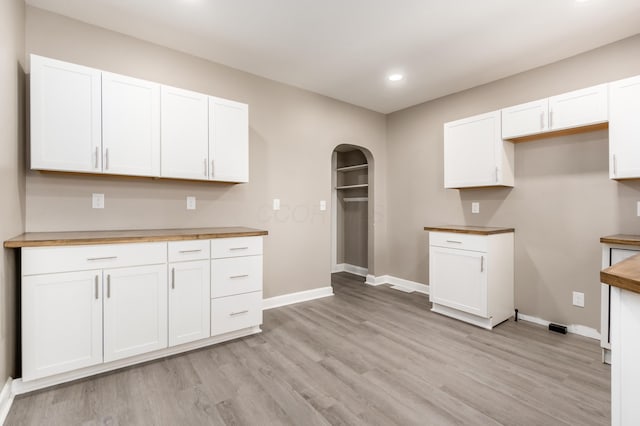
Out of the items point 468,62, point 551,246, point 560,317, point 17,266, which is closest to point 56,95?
point 17,266

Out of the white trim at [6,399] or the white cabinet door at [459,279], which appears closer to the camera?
the white trim at [6,399]

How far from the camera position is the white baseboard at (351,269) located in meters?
5.33

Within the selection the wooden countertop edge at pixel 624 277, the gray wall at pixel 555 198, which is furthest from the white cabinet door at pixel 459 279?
the wooden countertop edge at pixel 624 277

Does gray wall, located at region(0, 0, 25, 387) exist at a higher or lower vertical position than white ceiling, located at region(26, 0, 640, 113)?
lower

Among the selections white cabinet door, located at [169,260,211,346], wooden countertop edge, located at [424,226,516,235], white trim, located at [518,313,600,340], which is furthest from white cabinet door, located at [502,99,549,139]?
white cabinet door, located at [169,260,211,346]

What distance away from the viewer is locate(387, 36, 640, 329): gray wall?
2.69 m

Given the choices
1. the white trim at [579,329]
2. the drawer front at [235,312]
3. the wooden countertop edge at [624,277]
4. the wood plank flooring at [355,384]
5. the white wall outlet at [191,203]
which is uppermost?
the white wall outlet at [191,203]

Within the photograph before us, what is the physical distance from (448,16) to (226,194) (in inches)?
100

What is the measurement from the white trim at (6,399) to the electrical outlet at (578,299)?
4322 mm

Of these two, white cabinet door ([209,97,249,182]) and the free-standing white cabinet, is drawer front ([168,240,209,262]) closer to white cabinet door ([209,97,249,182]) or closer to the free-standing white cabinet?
white cabinet door ([209,97,249,182])

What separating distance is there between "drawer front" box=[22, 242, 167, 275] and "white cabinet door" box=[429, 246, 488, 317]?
2737 mm

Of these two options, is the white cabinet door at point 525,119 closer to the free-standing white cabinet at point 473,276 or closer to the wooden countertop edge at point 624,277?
the free-standing white cabinet at point 473,276

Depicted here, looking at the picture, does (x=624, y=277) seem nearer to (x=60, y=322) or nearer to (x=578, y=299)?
(x=578, y=299)

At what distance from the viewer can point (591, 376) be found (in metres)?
2.09
